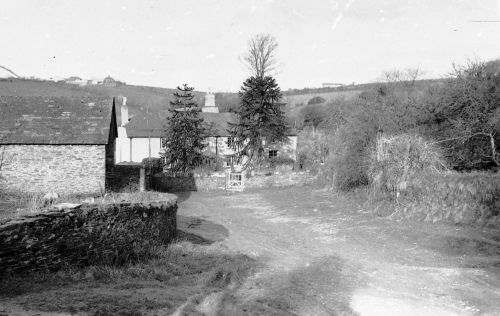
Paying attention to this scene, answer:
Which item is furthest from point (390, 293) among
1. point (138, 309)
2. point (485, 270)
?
point (138, 309)

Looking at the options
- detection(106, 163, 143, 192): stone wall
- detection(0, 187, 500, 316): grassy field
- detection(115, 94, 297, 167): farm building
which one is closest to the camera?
detection(0, 187, 500, 316): grassy field

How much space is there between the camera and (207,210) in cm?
2778

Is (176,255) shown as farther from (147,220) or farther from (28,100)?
(28,100)

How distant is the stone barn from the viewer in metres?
20.6

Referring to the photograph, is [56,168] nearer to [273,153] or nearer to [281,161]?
[281,161]

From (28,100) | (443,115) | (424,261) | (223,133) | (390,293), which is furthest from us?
(223,133)

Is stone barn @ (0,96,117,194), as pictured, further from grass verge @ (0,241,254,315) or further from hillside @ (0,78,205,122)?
hillside @ (0,78,205,122)

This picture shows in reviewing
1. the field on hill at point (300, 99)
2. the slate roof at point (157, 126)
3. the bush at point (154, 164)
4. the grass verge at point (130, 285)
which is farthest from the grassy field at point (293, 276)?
the field on hill at point (300, 99)

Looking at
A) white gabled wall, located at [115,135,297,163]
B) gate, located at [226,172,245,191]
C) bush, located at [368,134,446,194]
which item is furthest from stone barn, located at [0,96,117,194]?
white gabled wall, located at [115,135,297,163]

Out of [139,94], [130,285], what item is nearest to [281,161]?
[130,285]

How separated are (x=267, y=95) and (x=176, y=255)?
30826mm

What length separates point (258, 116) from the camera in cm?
4309

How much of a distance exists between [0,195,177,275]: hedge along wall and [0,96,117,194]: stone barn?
25.9 ft

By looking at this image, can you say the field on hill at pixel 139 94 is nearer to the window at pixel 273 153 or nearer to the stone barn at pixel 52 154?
the window at pixel 273 153
